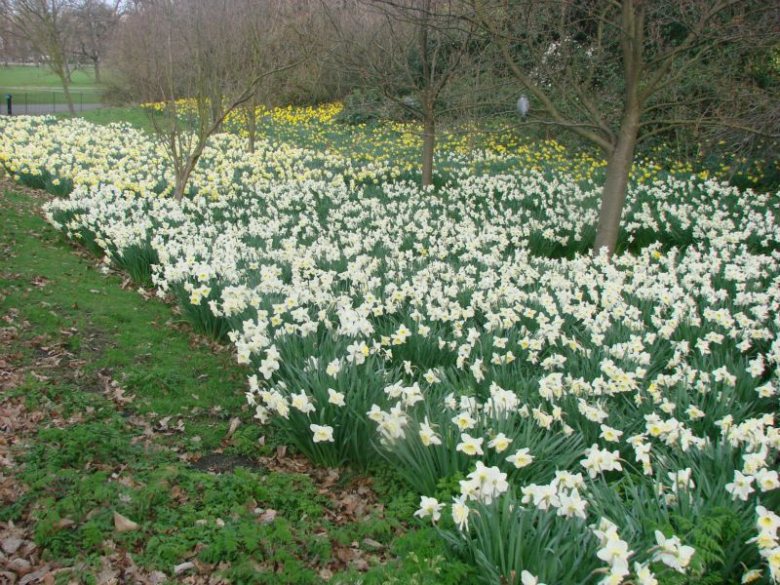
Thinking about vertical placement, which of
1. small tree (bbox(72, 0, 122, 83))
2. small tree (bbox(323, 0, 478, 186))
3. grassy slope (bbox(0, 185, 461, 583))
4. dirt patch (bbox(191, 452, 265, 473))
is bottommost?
dirt patch (bbox(191, 452, 265, 473))

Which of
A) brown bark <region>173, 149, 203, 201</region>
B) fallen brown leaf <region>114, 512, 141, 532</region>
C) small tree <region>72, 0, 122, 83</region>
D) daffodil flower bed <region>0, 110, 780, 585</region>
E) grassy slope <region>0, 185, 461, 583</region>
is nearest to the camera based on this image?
daffodil flower bed <region>0, 110, 780, 585</region>

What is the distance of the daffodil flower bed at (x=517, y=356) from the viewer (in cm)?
252

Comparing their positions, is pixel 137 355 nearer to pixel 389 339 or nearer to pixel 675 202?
pixel 389 339

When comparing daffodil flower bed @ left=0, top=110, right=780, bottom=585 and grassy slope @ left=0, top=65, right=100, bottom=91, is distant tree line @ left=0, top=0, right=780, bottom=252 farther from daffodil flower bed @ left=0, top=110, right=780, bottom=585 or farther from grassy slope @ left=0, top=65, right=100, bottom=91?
grassy slope @ left=0, top=65, right=100, bottom=91

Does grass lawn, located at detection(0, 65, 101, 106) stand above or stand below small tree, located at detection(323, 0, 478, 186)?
above

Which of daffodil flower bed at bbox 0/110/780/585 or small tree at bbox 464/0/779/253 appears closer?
daffodil flower bed at bbox 0/110/780/585

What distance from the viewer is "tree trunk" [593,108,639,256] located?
24.4ft

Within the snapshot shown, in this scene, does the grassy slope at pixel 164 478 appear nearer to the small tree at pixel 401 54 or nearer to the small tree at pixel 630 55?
the small tree at pixel 630 55

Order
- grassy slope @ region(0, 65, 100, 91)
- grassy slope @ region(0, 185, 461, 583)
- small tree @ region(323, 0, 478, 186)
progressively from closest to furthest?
grassy slope @ region(0, 185, 461, 583) < small tree @ region(323, 0, 478, 186) < grassy slope @ region(0, 65, 100, 91)

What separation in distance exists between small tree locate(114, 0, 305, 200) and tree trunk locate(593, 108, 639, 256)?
5171mm

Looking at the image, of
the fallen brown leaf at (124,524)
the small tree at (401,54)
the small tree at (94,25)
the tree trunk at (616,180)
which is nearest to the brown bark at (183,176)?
the small tree at (401,54)

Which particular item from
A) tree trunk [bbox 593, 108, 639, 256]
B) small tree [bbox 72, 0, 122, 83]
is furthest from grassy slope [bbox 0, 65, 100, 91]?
tree trunk [bbox 593, 108, 639, 256]

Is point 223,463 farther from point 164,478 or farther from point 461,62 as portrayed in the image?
point 461,62

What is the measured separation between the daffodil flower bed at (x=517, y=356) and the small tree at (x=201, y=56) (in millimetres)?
1230
